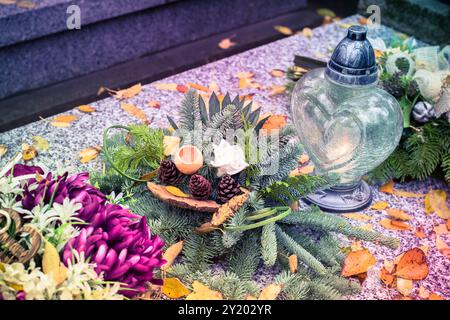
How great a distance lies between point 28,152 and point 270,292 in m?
1.45

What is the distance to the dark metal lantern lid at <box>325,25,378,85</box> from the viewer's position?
2.10m

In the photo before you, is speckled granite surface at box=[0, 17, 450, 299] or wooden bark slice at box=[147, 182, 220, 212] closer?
wooden bark slice at box=[147, 182, 220, 212]

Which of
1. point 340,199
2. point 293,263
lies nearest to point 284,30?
point 340,199

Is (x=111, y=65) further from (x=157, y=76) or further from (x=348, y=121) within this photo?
(x=348, y=121)

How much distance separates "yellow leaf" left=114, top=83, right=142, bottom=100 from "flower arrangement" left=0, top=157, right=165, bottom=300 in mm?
1432

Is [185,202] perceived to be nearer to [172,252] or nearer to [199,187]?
[199,187]

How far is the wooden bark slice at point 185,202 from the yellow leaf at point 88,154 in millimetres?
706

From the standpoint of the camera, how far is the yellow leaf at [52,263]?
1511 mm

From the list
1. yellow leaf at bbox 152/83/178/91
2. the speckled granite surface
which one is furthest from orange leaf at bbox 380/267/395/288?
yellow leaf at bbox 152/83/178/91

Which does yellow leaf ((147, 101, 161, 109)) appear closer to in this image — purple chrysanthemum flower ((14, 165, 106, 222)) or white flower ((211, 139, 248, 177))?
white flower ((211, 139, 248, 177))

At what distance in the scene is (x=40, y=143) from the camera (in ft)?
8.94

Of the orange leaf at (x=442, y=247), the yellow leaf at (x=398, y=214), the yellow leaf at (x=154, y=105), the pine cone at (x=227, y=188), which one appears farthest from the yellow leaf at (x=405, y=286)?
the yellow leaf at (x=154, y=105)

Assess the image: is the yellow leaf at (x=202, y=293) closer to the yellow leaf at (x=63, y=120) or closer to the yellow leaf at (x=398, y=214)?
the yellow leaf at (x=398, y=214)
